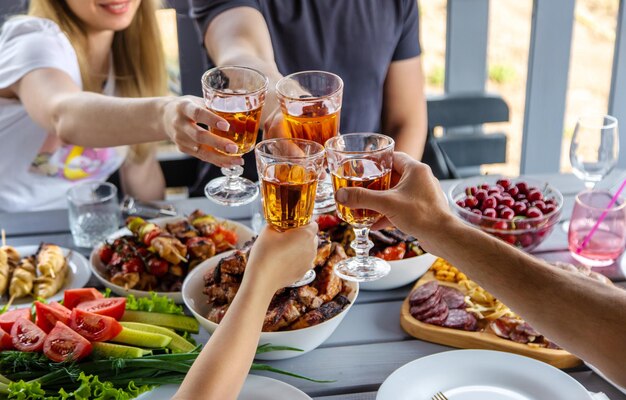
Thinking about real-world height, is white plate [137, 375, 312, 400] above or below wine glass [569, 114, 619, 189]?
below

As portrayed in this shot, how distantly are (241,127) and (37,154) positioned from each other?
4.62 ft

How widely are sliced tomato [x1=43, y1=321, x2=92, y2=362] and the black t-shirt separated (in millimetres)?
1340

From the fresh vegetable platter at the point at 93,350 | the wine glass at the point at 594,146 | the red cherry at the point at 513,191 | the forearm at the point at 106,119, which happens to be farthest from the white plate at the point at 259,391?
the wine glass at the point at 594,146

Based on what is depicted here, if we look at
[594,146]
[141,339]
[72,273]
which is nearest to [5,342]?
[141,339]

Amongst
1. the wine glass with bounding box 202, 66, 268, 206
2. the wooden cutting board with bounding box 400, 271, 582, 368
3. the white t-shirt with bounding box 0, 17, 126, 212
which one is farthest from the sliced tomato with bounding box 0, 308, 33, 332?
the white t-shirt with bounding box 0, 17, 126, 212

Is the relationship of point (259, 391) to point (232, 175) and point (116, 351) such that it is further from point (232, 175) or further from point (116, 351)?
point (232, 175)

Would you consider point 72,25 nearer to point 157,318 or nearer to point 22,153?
point 22,153

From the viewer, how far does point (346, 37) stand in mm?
2744

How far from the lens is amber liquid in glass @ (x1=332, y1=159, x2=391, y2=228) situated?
4.67ft

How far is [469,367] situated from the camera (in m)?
1.61

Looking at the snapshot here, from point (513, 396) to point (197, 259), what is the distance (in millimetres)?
865

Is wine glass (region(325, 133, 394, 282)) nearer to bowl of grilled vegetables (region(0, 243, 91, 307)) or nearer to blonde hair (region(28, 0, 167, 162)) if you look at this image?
bowl of grilled vegetables (region(0, 243, 91, 307))

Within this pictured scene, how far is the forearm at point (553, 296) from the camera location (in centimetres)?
130

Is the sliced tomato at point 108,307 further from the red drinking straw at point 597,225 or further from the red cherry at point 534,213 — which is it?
the red drinking straw at point 597,225
